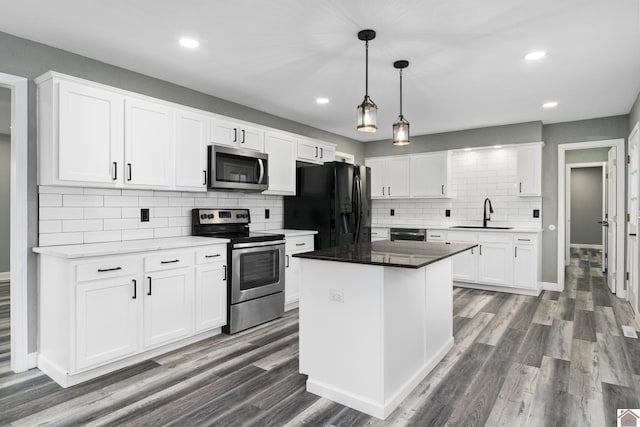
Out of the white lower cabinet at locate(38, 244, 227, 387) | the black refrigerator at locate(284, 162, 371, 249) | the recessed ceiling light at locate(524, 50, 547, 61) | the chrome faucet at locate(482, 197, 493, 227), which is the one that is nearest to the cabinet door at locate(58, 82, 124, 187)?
the white lower cabinet at locate(38, 244, 227, 387)

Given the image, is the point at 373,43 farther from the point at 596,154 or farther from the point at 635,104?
the point at 596,154

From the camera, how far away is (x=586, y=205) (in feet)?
32.7

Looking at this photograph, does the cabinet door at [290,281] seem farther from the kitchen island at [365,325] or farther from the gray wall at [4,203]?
the gray wall at [4,203]

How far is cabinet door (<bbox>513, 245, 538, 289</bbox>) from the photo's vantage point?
16.5ft

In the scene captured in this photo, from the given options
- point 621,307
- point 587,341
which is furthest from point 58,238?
point 621,307

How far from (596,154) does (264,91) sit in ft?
24.8

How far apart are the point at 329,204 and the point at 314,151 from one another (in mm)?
832

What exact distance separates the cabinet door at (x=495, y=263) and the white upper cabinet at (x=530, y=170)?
0.89m

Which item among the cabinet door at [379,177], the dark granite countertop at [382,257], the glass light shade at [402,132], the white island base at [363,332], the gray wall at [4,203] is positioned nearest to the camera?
the dark granite countertop at [382,257]

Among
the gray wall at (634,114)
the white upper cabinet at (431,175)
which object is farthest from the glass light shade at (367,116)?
the white upper cabinet at (431,175)

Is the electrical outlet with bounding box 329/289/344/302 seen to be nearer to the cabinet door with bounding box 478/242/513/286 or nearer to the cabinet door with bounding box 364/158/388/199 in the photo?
the cabinet door with bounding box 478/242/513/286

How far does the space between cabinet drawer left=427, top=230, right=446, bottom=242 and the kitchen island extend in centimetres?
318

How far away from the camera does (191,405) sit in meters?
2.29

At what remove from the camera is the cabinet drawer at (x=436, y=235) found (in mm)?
5723
